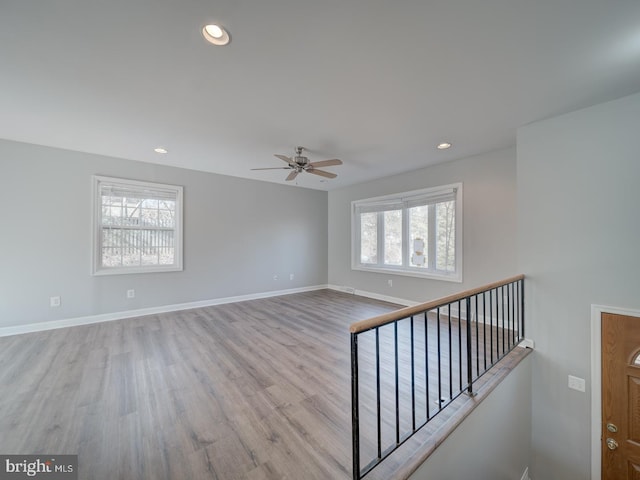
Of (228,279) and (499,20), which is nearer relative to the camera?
(499,20)

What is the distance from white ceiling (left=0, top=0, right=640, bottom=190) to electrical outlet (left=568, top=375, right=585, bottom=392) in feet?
8.77

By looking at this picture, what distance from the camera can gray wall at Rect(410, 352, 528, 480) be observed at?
1.43 meters

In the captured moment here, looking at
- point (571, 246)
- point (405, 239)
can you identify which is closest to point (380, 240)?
point (405, 239)

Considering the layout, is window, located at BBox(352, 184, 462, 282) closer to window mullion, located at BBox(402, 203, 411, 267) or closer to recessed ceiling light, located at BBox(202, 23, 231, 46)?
window mullion, located at BBox(402, 203, 411, 267)

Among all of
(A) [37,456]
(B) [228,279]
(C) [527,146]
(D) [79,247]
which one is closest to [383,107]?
(C) [527,146]

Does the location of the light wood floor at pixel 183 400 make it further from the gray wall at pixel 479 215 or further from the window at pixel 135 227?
the gray wall at pixel 479 215

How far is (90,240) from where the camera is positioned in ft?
12.2

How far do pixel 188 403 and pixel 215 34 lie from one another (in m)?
2.67

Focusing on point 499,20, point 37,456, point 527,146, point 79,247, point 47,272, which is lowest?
point 37,456

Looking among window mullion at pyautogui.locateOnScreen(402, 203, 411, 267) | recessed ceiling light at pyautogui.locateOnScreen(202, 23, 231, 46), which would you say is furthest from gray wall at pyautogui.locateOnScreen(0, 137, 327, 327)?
recessed ceiling light at pyautogui.locateOnScreen(202, 23, 231, 46)

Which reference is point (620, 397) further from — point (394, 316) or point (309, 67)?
point (309, 67)

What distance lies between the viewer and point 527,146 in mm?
2678

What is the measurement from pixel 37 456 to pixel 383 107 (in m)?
3.63

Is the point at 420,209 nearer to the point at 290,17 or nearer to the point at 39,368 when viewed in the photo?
the point at 290,17
